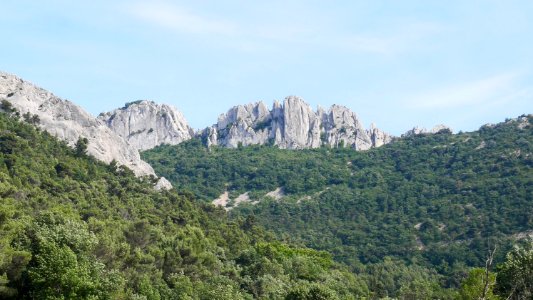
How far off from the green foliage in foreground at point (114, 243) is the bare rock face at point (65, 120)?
209 inches

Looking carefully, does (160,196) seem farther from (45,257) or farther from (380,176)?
(380,176)

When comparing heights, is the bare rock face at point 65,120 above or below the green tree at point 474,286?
above

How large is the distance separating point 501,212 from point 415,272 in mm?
35872

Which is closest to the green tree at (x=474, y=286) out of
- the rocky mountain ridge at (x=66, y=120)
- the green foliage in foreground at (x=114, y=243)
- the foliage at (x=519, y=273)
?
the foliage at (x=519, y=273)

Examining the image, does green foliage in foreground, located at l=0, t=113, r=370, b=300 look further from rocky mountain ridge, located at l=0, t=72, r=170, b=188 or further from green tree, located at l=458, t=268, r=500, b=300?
green tree, located at l=458, t=268, r=500, b=300

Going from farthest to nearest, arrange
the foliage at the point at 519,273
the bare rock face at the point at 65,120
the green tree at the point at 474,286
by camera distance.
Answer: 1. the bare rock face at the point at 65,120
2. the green tree at the point at 474,286
3. the foliage at the point at 519,273

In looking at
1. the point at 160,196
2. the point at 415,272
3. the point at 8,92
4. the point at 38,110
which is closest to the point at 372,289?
the point at 415,272

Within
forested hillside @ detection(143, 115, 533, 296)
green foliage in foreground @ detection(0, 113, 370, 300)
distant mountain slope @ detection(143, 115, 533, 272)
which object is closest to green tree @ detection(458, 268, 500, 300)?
green foliage in foreground @ detection(0, 113, 370, 300)

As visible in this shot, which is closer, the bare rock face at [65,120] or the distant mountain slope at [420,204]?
the bare rock face at [65,120]

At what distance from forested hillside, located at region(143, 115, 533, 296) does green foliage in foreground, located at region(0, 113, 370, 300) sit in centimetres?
2941

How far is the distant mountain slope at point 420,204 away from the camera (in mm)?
136375

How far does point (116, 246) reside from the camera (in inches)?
2154

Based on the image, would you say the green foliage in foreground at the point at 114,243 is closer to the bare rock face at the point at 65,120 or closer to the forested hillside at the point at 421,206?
the bare rock face at the point at 65,120

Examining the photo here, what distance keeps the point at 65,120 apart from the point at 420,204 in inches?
3878
